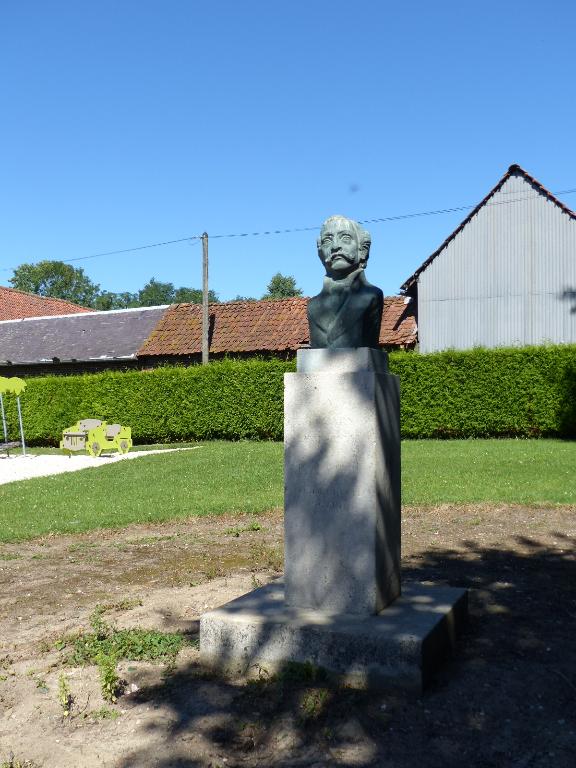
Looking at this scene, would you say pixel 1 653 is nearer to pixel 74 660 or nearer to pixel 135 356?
pixel 74 660

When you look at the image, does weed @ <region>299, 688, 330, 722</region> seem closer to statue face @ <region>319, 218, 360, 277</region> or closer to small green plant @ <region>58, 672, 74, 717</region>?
small green plant @ <region>58, 672, 74, 717</region>

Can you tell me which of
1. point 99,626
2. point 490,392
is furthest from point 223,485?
point 490,392

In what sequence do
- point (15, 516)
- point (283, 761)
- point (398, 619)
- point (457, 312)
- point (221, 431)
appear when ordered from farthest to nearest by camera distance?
point (457, 312), point (221, 431), point (15, 516), point (398, 619), point (283, 761)

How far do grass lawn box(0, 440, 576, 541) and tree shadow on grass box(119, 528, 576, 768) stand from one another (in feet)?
17.3

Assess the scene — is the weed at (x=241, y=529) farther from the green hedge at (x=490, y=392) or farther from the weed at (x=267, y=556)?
the green hedge at (x=490, y=392)

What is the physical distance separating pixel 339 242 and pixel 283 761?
284 centimetres

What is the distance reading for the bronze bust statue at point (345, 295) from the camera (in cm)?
438

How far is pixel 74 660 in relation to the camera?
14.1 ft

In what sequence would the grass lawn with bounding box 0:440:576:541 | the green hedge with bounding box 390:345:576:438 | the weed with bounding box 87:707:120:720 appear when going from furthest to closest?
1. the green hedge with bounding box 390:345:576:438
2. the grass lawn with bounding box 0:440:576:541
3. the weed with bounding box 87:707:120:720

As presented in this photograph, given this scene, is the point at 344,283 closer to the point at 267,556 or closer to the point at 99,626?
the point at 99,626

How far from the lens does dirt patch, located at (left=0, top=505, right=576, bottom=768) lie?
3.19 meters

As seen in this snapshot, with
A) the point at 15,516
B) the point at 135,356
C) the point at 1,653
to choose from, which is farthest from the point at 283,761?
the point at 135,356

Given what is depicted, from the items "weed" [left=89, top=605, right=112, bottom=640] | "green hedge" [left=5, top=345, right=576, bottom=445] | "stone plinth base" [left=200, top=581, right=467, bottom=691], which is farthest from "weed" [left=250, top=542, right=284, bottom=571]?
"green hedge" [left=5, top=345, right=576, bottom=445]

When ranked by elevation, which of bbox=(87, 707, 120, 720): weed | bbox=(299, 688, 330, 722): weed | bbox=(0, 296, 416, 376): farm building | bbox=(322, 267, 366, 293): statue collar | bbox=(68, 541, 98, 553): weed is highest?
bbox=(0, 296, 416, 376): farm building
